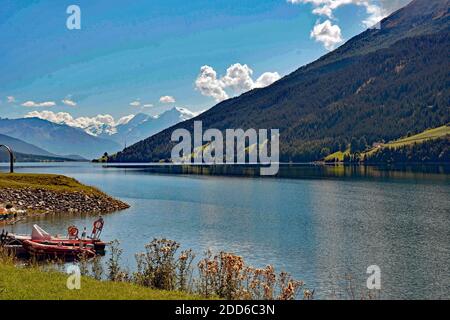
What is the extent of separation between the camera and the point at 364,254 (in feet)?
170

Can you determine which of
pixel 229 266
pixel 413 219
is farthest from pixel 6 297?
pixel 413 219

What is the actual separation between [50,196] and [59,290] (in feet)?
239

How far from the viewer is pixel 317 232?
6662cm

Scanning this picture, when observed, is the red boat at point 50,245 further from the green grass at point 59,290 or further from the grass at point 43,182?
the grass at point 43,182

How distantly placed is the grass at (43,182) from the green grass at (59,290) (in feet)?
234

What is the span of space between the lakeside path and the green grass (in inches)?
2419

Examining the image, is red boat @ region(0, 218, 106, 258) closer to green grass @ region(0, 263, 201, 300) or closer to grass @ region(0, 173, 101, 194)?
green grass @ region(0, 263, 201, 300)

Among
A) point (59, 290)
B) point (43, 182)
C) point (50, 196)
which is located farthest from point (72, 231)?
point (43, 182)

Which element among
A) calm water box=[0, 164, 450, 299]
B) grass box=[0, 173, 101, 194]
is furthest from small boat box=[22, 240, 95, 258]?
grass box=[0, 173, 101, 194]

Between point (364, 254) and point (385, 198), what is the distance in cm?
6532

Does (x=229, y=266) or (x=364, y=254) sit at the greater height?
→ (x=229, y=266)

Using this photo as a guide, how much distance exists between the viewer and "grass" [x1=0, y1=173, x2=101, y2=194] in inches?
3627
